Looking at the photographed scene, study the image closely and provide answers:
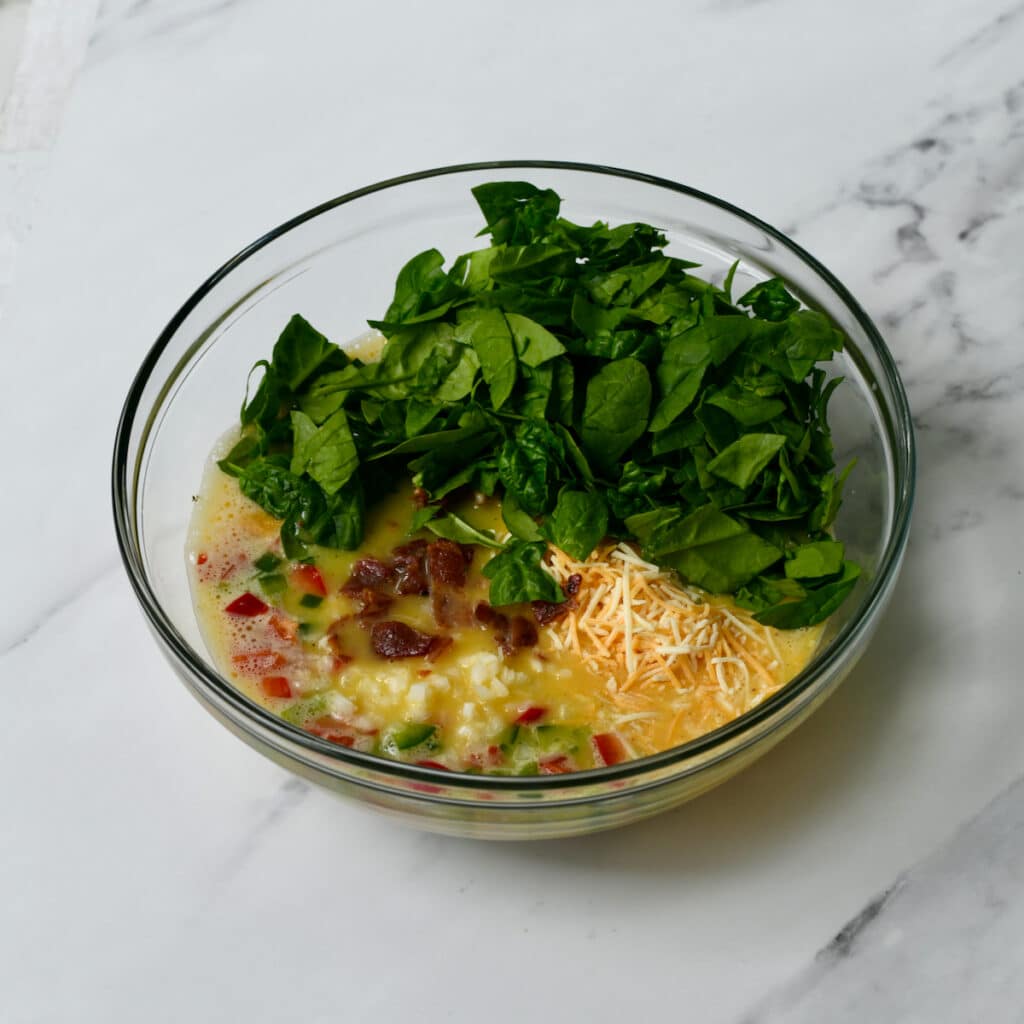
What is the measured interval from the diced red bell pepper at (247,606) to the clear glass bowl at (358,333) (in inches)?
3.0

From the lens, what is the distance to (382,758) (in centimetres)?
200

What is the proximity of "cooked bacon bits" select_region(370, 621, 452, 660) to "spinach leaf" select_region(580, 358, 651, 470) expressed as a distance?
42cm

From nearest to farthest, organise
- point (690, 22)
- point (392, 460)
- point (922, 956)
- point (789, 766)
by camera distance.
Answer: point (922, 956) < point (789, 766) < point (392, 460) < point (690, 22)

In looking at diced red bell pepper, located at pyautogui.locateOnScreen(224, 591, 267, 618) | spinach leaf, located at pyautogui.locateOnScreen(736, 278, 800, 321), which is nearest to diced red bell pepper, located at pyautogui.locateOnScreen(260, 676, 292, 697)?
diced red bell pepper, located at pyautogui.locateOnScreen(224, 591, 267, 618)

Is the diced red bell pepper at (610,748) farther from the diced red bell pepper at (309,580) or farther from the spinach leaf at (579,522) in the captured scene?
the diced red bell pepper at (309,580)

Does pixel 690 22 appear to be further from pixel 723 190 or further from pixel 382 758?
pixel 382 758

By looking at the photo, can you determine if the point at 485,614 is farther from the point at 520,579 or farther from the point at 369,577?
the point at 369,577

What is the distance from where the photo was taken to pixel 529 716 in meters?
2.32

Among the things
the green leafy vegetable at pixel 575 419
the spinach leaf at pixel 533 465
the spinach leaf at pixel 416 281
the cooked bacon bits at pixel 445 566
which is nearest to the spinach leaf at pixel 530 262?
the green leafy vegetable at pixel 575 419

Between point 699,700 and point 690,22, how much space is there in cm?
194

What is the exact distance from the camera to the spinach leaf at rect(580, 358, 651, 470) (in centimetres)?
238

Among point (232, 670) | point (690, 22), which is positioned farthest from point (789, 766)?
point (690, 22)

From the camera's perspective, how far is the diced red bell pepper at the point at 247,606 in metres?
2.50

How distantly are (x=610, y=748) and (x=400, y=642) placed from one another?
1.29 feet
